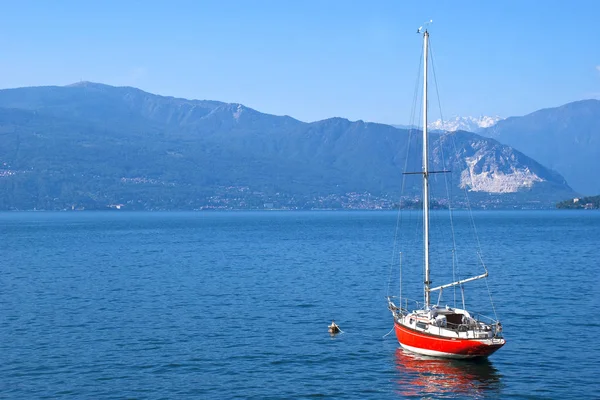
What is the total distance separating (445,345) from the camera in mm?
45156

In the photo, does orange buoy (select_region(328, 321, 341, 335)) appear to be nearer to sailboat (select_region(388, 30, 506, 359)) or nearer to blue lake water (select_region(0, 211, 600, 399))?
blue lake water (select_region(0, 211, 600, 399))

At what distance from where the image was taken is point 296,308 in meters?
66.1

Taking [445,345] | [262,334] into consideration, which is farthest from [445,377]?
[262,334]

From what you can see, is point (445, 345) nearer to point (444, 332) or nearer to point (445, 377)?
point (444, 332)

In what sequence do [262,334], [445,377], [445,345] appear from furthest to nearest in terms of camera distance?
[262,334]
[445,345]
[445,377]

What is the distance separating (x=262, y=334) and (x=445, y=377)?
1595cm

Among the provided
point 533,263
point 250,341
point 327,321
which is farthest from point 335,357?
point 533,263

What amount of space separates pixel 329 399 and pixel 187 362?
10.9 m

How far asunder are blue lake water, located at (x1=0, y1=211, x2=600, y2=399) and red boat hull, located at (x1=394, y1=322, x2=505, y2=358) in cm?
69

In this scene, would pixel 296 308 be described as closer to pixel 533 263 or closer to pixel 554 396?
pixel 554 396

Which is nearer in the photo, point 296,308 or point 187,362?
point 187,362

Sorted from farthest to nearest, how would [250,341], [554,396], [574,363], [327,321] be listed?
[327,321]
[250,341]
[574,363]
[554,396]

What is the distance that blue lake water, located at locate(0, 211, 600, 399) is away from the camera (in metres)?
41.6

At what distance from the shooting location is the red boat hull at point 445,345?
4391cm
